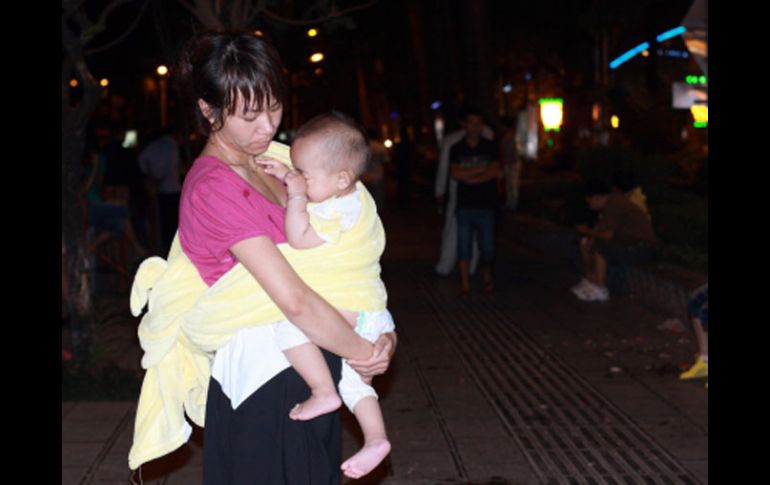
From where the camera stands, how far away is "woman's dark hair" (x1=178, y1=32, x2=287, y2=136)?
3086 millimetres

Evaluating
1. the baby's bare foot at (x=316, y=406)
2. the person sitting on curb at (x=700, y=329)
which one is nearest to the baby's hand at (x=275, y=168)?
the baby's bare foot at (x=316, y=406)

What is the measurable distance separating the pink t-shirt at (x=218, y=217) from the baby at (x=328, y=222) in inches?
3.2

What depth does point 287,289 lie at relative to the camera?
296 cm

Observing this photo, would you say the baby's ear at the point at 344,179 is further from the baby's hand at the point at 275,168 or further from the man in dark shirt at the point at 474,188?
the man in dark shirt at the point at 474,188

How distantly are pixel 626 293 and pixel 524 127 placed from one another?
119ft

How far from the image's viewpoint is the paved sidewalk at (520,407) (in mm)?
6504

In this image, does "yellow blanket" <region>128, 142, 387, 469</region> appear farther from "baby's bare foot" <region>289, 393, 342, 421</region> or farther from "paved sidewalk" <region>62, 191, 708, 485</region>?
"paved sidewalk" <region>62, 191, 708, 485</region>

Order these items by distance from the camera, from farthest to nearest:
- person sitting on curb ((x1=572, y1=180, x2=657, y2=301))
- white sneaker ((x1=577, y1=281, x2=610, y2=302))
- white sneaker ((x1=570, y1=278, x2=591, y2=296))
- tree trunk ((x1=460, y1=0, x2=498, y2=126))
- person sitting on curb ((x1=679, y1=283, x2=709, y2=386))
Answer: tree trunk ((x1=460, y1=0, x2=498, y2=126)), white sneaker ((x1=570, y1=278, x2=591, y2=296)), white sneaker ((x1=577, y1=281, x2=610, y2=302)), person sitting on curb ((x1=572, y1=180, x2=657, y2=301)), person sitting on curb ((x1=679, y1=283, x2=709, y2=386))

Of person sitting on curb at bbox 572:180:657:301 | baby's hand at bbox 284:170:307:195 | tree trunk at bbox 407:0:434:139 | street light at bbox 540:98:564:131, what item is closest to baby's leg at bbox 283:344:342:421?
baby's hand at bbox 284:170:307:195

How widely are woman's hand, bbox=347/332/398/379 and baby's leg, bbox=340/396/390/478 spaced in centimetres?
11

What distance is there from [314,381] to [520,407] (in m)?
5.01

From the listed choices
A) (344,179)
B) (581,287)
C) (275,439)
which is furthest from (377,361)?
(581,287)

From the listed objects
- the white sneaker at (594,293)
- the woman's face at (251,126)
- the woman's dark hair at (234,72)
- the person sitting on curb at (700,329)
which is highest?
the woman's dark hair at (234,72)

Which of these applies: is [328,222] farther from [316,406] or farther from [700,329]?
[700,329]
